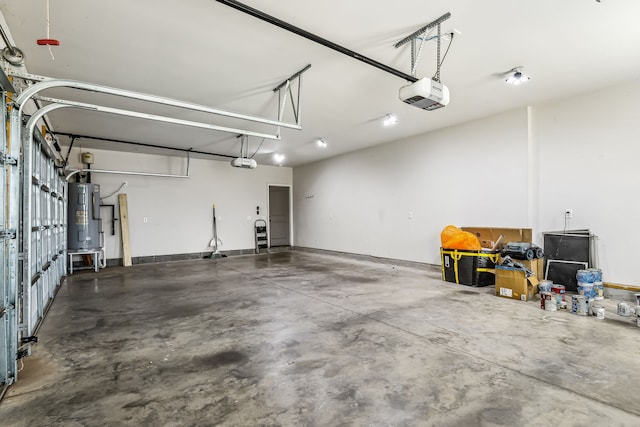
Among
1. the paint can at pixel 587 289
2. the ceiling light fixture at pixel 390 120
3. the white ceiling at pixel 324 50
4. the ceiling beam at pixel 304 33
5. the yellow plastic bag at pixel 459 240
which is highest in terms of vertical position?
the white ceiling at pixel 324 50

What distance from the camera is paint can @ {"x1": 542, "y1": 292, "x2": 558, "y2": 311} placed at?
3.71 metres

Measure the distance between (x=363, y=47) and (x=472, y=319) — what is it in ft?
10.9

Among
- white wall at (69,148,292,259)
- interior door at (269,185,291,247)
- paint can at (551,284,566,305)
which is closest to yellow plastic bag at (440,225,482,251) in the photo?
paint can at (551,284,566,305)

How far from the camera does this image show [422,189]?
6.65 meters

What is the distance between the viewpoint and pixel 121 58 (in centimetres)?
342

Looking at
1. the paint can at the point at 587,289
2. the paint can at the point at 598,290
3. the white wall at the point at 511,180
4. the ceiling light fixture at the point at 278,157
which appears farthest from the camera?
the ceiling light fixture at the point at 278,157

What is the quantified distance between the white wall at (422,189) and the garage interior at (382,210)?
0.05 m

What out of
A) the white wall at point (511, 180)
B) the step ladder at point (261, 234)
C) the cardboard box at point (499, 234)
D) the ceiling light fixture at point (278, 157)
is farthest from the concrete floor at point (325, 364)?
the step ladder at point (261, 234)

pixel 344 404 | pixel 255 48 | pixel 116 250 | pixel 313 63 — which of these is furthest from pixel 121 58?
pixel 116 250

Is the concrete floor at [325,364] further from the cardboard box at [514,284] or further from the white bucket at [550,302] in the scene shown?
the cardboard box at [514,284]

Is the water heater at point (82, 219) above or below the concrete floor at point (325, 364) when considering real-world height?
above

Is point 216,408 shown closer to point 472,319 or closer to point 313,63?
point 472,319

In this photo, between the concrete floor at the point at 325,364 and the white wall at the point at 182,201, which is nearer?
the concrete floor at the point at 325,364

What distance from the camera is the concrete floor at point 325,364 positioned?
6.02 feet
